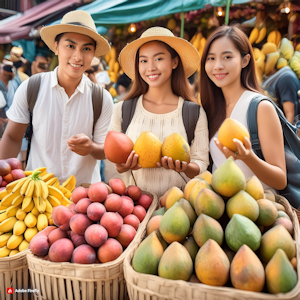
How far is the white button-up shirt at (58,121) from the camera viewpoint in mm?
2545

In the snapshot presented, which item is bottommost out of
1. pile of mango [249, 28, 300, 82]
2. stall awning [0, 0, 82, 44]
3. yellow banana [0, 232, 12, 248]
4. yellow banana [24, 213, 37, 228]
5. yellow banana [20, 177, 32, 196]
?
yellow banana [0, 232, 12, 248]

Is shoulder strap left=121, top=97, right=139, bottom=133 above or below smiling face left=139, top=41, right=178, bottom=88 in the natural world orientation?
below

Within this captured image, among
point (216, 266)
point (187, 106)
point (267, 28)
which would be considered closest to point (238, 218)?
point (216, 266)

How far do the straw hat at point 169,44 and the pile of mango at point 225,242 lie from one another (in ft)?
3.86

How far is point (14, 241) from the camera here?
155 cm

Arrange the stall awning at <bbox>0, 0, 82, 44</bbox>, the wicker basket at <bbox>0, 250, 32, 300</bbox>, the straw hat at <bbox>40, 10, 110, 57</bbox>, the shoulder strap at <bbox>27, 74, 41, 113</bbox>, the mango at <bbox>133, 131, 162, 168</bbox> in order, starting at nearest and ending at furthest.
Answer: the wicker basket at <bbox>0, 250, 32, 300</bbox> → the mango at <bbox>133, 131, 162, 168</bbox> → the straw hat at <bbox>40, 10, 110, 57</bbox> → the shoulder strap at <bbox>27, 74, 41, 113</bbox> → the stall awning at <bbox>0, 0, 82, 44</bbox>

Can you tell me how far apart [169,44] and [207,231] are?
148 cm

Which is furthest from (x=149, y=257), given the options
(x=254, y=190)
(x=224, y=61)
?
(x=224, y=61)

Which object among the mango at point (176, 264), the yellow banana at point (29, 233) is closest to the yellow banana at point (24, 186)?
the yellow banana at point (29, 233)

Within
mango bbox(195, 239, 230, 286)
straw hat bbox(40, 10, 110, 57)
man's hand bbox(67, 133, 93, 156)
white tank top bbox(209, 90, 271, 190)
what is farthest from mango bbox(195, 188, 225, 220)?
straw hat bbox(40, 10, 110, 57)

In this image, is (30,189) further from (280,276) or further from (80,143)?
(280,276)

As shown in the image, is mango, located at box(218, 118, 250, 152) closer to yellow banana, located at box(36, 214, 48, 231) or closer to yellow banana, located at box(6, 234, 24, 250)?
yellow banana, located at box(36, 214, 48, 231)

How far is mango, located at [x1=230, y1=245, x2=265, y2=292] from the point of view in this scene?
922 millimetres

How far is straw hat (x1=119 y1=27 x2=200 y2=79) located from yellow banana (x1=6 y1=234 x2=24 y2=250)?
1.52 metres
